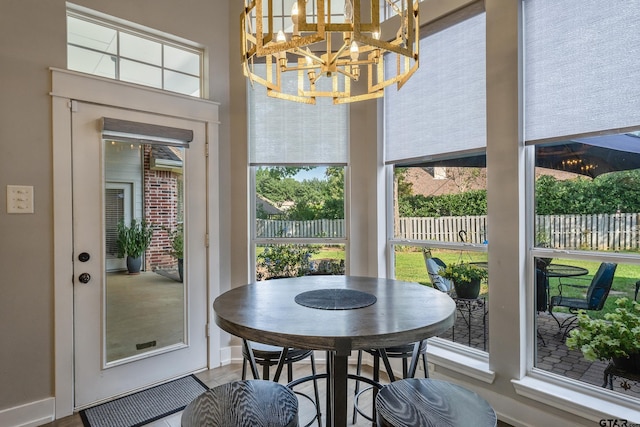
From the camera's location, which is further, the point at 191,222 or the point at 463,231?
the point at 191,222

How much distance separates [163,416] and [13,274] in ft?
4.26

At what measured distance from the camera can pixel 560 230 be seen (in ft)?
6.87

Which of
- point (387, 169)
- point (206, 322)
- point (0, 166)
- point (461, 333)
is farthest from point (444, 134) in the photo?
point (0, 166)

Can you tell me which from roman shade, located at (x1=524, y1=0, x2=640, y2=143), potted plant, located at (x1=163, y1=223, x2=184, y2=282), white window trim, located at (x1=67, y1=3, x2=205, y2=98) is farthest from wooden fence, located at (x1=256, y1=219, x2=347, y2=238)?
roman shade, located at (x1=524, y1=0, x2=640, y2=143)

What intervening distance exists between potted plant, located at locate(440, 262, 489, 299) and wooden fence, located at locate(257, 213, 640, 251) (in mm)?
197

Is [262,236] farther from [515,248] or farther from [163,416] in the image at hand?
[515,248]

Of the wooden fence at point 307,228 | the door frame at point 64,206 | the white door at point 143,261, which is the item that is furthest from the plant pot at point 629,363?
the door frame at point 64,206

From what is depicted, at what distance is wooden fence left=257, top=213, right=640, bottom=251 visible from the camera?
1863 millimetres

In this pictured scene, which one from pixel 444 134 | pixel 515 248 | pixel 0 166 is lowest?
pixel 515 248

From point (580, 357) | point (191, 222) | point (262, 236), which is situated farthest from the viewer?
point (262, 236)

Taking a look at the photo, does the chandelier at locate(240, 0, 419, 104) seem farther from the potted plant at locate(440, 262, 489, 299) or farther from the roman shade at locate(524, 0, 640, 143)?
the potted plant at locate(440, 262, 489, 299)

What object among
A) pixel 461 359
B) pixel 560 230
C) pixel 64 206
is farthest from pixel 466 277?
pixel 64 206

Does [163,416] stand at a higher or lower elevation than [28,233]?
lower

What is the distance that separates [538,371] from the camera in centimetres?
215
